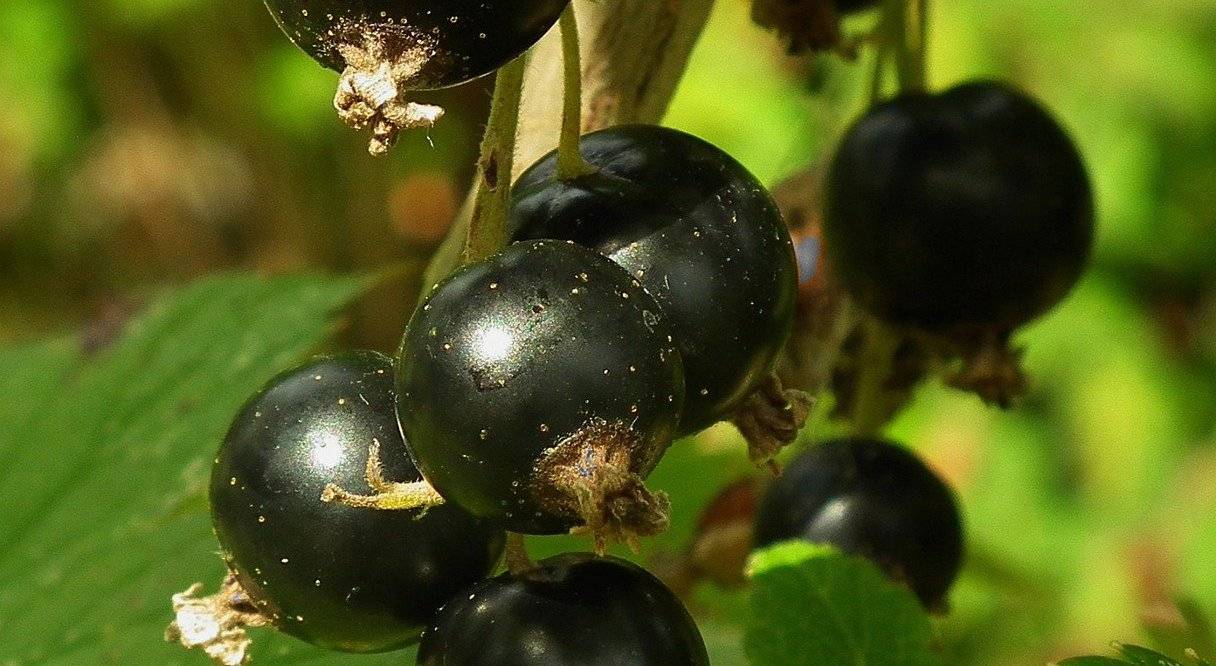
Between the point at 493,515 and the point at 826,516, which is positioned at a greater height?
the point at 493,515

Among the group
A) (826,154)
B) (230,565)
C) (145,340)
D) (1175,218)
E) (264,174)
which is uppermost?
(230,565)

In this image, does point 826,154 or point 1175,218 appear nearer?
point 826,154

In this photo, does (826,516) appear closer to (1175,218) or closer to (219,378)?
(219,378)

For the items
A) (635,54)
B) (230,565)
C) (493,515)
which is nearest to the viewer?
(493,515)

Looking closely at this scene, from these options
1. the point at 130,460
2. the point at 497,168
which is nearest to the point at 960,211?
the point at 497,168

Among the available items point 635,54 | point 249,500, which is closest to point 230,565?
point 249,500

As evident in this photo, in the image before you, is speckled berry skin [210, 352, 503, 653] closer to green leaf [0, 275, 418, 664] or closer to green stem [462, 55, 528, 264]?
green stem [462, 55, 528, 264]

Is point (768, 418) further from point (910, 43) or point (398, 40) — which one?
point (910, 43)
